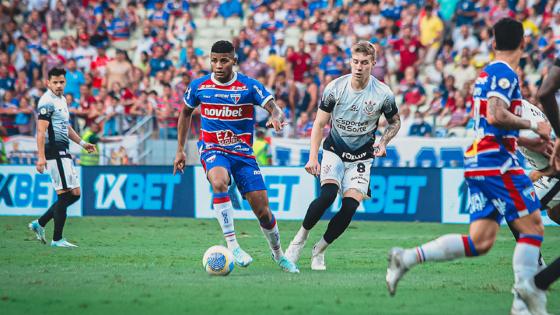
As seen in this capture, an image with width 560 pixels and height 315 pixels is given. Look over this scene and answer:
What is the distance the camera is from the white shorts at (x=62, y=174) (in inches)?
582

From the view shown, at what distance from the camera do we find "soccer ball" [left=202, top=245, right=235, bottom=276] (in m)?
10.5

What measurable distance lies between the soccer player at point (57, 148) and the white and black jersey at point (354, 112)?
16.5ft

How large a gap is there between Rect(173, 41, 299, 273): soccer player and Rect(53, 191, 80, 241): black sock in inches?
156

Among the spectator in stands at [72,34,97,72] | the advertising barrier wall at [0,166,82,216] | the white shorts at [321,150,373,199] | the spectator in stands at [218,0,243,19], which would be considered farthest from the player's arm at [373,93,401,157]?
the spectator in stands at [72,34,97,72]

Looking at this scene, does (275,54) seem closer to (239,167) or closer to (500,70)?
(239,167)

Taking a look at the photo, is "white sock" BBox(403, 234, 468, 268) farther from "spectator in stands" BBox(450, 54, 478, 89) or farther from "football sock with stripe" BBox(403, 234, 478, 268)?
"spectator in stands" BBox(450, 54, 478, 89)

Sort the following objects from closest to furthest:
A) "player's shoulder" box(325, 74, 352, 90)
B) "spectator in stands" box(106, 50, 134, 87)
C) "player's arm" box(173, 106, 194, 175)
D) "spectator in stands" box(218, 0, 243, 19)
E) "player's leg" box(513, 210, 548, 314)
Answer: "player's leg" box(513, 210, 548, 314), "player's arm" box(173, 106, 194, 175), "player's shoulder" box(325, 74, 352, 90), "spectator in stands" box(106, 50, 134, 87), "spectator in stands" box(218, 0, 243, 19)

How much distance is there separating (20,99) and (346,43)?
29.5ft

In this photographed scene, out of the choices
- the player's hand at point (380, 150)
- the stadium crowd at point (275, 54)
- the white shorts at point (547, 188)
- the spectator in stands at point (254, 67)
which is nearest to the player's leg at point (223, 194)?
the player's hand at point (380, 150)

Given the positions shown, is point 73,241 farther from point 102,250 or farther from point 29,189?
point 29,189

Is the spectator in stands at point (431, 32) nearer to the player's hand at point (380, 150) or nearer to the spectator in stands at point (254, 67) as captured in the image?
the spectator in stands at point (254, 67)

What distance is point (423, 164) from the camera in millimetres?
20484

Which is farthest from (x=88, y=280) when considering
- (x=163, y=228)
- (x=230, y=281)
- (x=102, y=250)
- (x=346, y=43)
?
(x=346, y=43)

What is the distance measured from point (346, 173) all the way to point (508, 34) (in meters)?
3.90
